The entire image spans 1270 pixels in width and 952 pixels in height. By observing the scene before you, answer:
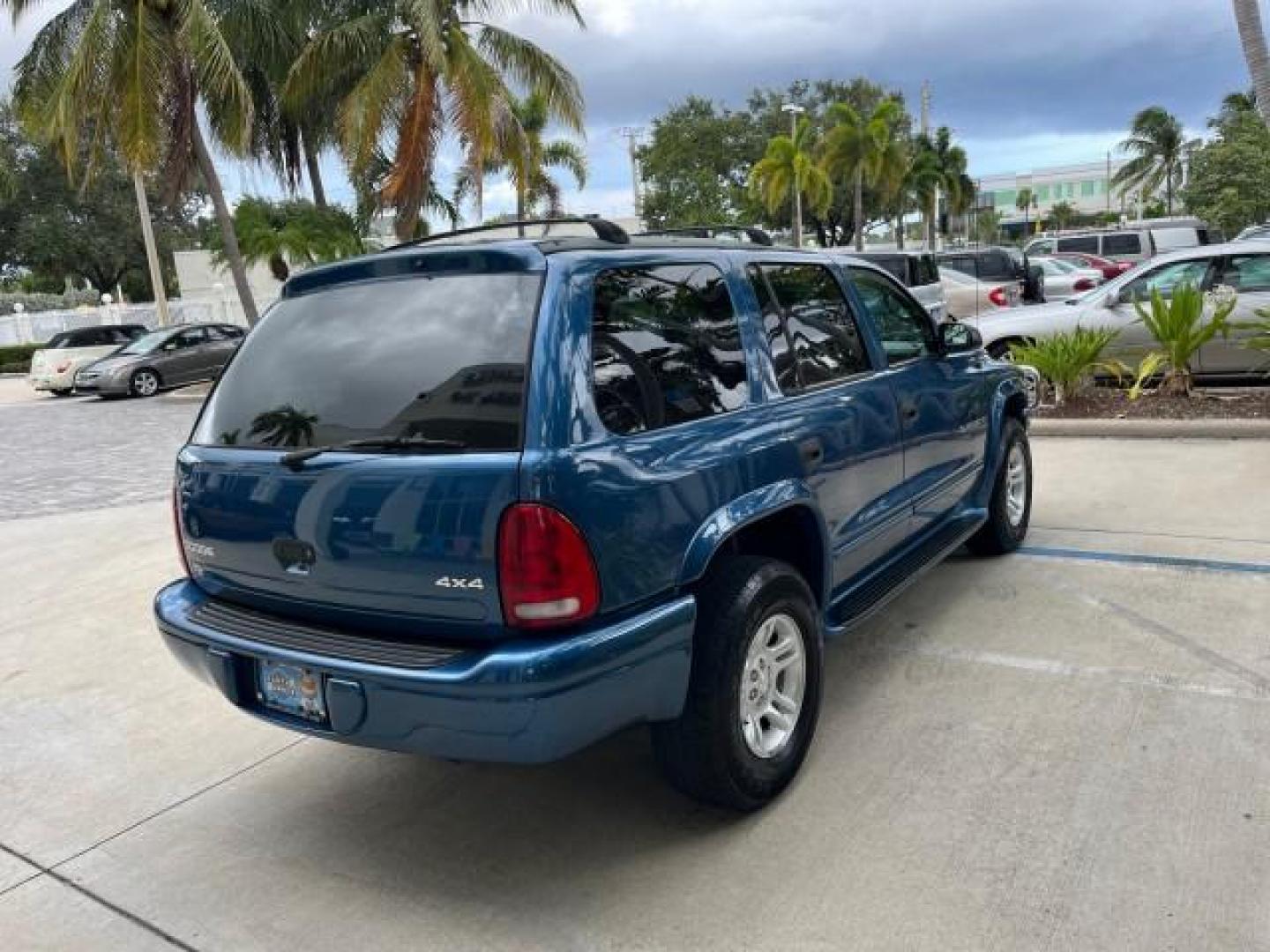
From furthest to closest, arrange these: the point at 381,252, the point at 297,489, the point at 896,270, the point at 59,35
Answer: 1. the point at 59,35
2. the point at 896,270
3. the point at 381,252
4. the point at 297,489

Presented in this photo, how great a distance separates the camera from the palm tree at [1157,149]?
6184 centimetres

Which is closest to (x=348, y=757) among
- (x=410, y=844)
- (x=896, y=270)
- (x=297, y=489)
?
(x=410, y=844)

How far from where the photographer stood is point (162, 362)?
21.8m

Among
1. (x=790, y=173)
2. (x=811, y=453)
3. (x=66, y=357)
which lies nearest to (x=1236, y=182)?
(x=790, y=173)

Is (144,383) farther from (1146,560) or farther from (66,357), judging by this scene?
(1146,560)

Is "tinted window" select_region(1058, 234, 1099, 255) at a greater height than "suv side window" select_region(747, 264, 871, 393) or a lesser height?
greater

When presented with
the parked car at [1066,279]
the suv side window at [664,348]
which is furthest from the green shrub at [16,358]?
the suv side window at [664,348]

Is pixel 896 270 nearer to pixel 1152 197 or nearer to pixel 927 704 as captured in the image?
pixel 927 704

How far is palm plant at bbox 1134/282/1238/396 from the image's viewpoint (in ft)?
28.3

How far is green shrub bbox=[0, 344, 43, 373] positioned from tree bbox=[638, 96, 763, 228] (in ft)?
95.3

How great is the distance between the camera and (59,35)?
18062mm

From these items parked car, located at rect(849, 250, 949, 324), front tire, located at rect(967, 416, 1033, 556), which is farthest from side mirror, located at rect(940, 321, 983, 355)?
parked car, located at rect(849, 250, 949, 324)

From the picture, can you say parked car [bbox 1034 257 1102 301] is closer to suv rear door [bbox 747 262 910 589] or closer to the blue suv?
suv rear door [bbox 747 262 910 589]

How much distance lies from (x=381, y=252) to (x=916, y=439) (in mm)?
2374
